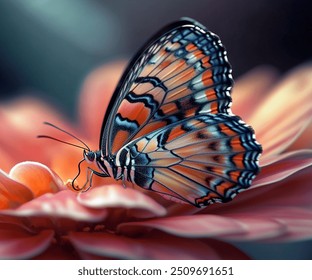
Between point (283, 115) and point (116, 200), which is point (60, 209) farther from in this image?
point (283, 115)

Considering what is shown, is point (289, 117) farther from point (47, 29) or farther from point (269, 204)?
point (47, 29)

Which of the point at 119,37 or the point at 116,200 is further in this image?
the point at 119,37

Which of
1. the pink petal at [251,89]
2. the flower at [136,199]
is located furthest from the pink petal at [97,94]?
the pink petal at [251,89]

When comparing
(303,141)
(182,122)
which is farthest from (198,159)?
(303,141)

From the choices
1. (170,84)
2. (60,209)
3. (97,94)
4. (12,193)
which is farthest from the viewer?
(97,94)

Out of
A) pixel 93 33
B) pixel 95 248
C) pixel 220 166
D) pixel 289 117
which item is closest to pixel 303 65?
pixel 289 117

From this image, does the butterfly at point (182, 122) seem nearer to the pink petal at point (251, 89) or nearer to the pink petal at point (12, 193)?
the pink petal at point (251, 89)
